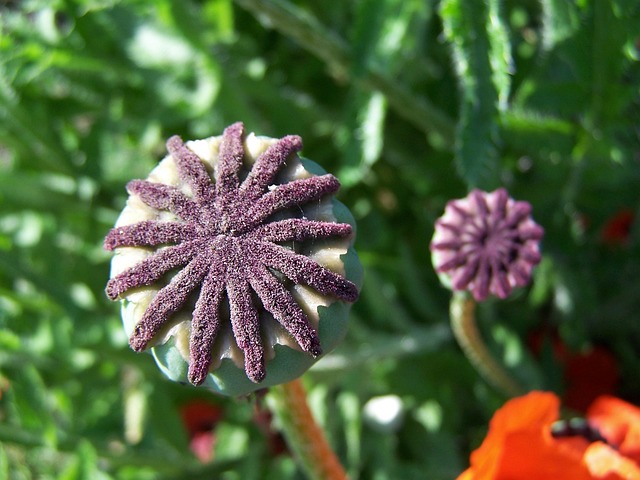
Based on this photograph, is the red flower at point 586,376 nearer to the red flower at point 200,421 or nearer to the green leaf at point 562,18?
the green leaf at point 562,18

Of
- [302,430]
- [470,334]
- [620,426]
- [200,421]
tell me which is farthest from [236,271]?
[200,421]

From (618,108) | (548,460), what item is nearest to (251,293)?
(548,460)

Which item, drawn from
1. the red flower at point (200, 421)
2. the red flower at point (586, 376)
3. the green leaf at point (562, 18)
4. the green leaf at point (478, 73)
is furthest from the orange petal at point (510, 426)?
the red flower at point (200, 421)

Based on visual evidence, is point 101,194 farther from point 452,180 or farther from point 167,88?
point 452,180

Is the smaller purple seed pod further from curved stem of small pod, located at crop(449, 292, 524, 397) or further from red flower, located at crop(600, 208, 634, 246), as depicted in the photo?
red flower, located at crop(600, 208, 634, 246)

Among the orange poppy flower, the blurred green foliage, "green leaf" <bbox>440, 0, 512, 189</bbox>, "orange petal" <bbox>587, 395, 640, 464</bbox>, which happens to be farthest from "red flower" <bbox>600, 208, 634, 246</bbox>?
the orange poppy flower
